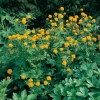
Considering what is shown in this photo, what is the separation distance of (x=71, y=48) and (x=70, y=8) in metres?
1.47

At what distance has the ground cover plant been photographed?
351 cm

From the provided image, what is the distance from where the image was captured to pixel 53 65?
3.81 meters

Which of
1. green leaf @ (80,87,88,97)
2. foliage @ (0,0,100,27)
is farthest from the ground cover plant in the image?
foliage @ (0,0,100,27)

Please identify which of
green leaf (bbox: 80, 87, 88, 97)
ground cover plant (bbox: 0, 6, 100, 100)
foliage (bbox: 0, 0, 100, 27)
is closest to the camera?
green leaf (bbox: 80, 87, 88, 97)

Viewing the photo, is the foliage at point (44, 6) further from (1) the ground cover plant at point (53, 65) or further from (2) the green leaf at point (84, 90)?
(2) the green leaf at point (84, 90)

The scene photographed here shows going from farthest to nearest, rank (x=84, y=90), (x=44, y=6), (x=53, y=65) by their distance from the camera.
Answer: (x=44, y=6)
(x=53, y=65)
(x=84, y=90)

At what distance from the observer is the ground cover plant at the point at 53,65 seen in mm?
3514

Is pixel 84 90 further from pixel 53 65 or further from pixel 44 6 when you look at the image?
pixel 44 6

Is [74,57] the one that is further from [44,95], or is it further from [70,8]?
[70,8]

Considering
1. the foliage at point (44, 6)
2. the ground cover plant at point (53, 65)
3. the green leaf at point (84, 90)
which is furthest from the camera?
the foliage at point (44, 6)

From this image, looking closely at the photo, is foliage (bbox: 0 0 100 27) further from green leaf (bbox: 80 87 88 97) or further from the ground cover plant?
green leaf (bbox: 80 87 88 97)

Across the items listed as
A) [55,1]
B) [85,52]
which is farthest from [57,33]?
[55,1]

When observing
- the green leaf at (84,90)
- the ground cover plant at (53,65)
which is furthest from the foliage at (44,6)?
the green leaf at (84,90)

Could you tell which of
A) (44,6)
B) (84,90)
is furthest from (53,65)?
(44,6)
